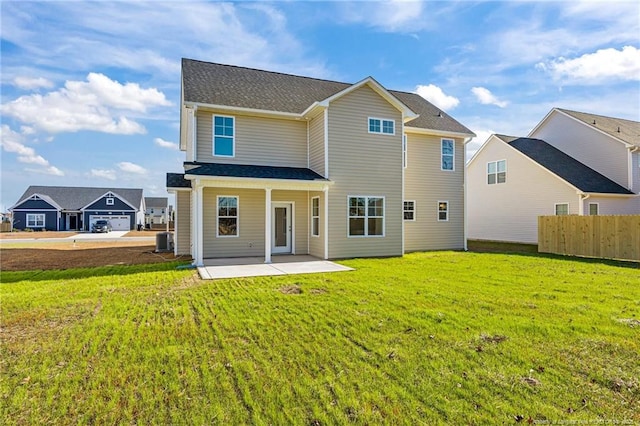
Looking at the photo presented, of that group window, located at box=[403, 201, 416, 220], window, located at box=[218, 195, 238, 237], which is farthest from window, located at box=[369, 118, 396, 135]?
window, located at box=[218, 195, 238, 237]

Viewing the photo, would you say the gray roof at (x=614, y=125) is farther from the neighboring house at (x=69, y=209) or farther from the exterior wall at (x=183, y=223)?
the neighboring house at (x=69, y=209)

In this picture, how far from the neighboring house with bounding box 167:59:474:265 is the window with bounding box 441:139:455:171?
7.52 ft

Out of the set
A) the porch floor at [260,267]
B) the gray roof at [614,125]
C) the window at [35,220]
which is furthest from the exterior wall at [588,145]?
the window at [35,220]

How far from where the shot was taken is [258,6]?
11.5 meters

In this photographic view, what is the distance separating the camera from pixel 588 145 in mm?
22141

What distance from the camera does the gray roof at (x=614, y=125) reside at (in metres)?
21.5

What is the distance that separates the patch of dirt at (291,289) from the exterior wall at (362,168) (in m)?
5.12

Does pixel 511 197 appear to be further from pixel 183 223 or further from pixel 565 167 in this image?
pixel 183 223

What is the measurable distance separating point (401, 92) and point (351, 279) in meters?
14.5

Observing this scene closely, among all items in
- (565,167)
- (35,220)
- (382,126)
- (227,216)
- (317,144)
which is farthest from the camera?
(35,220)

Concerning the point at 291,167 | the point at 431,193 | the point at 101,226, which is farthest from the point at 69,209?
the point at 431,193

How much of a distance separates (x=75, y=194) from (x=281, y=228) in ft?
147

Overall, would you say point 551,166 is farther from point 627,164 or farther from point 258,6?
point 258,6

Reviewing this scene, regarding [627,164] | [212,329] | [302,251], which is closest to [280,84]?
[302,251]
